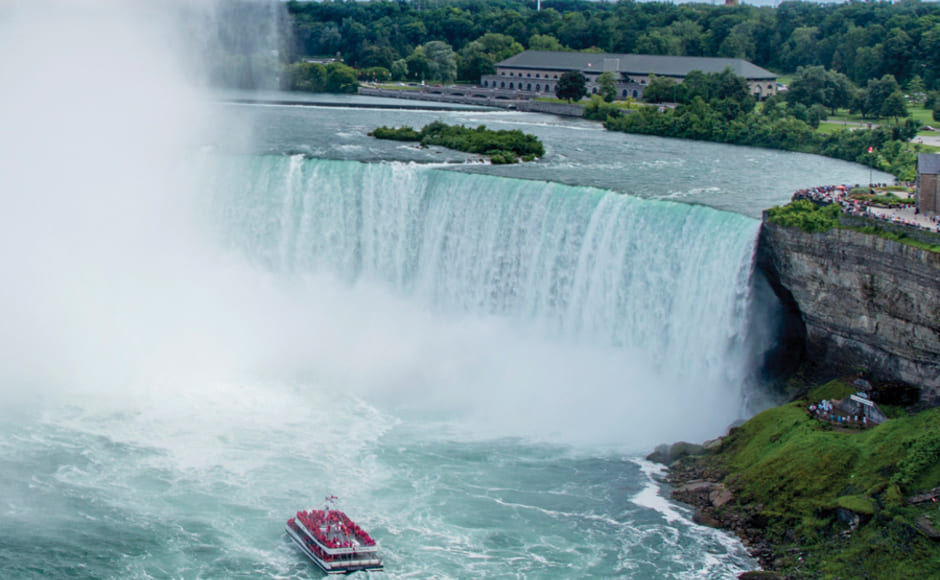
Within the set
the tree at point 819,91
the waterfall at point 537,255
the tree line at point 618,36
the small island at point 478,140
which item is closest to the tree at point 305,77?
the tree line at point 618,36

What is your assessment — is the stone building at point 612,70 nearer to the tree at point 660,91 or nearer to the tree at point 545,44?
the tree at point 660,91

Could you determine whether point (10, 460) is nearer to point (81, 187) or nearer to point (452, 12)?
point (81, 187)

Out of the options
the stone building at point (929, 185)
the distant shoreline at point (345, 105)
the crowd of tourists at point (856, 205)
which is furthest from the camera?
the distant shoreline at point (345, 105)

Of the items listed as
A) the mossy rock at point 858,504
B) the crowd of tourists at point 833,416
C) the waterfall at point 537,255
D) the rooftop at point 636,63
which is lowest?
the mossy rock at point 858,504

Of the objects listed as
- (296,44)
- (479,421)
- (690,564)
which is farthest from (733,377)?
(296,44)

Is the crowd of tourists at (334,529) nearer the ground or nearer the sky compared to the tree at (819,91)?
nearer the ground

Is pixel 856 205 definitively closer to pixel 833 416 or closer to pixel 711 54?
pixel 833 416

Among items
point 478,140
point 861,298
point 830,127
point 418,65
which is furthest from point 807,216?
point 418,65
